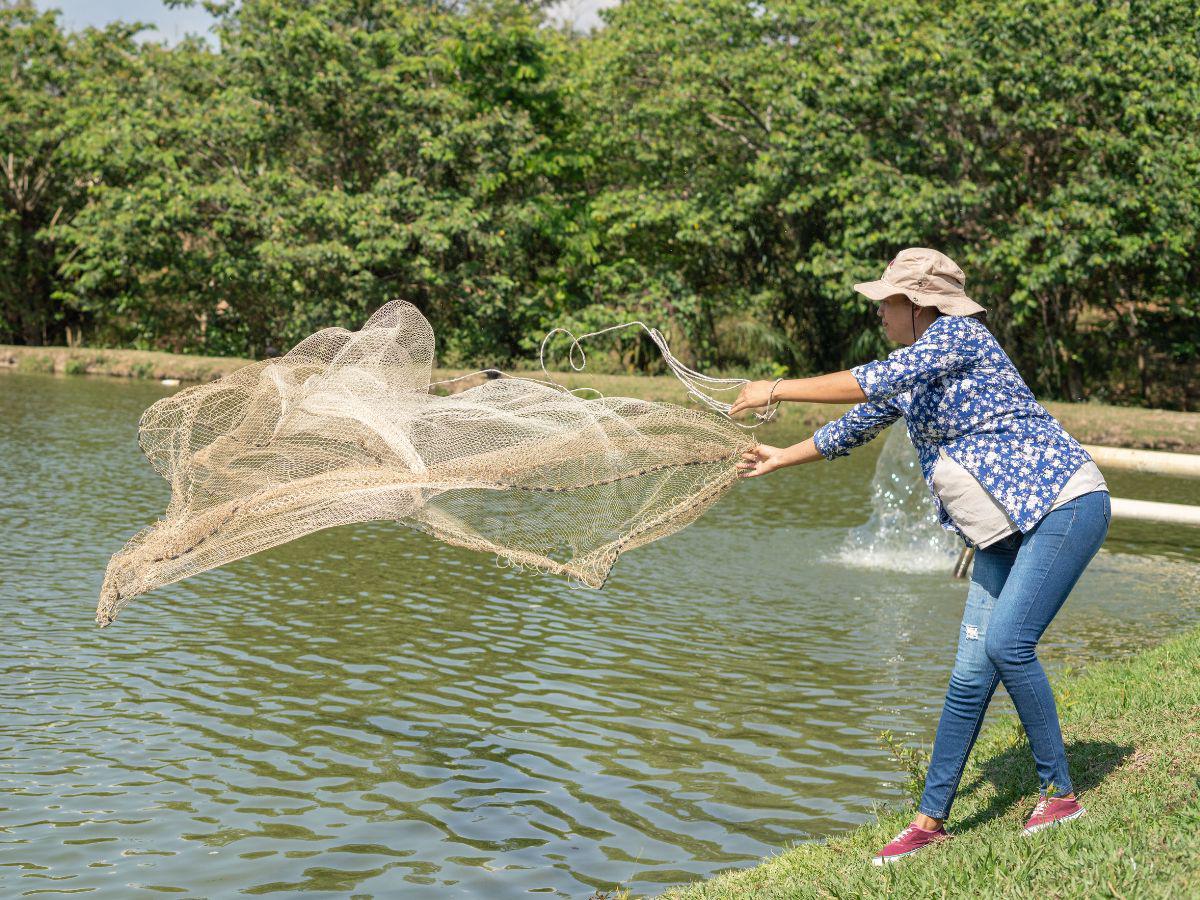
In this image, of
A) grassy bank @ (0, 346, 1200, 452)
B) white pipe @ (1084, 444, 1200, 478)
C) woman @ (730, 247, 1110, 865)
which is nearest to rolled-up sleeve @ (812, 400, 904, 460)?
woman @ (730, 247, 1110, 865)

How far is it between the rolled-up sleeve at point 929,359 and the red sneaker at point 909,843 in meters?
1.55

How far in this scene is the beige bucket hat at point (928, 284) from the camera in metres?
4.64

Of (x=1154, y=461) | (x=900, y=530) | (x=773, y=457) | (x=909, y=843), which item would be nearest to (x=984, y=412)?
(x=773, y=457)

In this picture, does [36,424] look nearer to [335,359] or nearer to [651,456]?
[335,359]

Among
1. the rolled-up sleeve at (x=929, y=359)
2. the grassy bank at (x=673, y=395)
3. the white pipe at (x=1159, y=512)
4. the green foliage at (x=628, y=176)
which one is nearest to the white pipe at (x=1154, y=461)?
the white pipe at (x=1159, y=512)

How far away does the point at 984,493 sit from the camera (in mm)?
4504

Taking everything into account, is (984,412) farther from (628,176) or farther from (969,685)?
(628,176)

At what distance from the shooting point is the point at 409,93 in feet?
108

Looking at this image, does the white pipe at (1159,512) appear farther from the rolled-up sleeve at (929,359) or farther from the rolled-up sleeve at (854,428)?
the rolled-up sleeve at (929,359)

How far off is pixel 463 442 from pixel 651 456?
0.95 m

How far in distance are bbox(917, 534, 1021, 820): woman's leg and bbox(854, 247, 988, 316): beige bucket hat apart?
0.83 meters

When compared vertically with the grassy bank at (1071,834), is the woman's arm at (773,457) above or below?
above

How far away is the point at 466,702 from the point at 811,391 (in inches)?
148

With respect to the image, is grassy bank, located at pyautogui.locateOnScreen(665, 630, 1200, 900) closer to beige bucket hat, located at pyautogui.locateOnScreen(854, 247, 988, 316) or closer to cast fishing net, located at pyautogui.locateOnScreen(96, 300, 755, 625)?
cast fishing net, located at pyautogui.locateOnScreen(96, 300, 755, 625)
